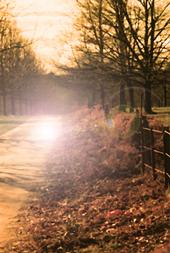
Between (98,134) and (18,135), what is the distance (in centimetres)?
1470

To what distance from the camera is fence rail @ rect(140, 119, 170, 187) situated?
1293 centimetres

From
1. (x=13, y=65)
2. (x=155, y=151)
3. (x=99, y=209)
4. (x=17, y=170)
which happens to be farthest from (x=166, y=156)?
(x=13, y=65)

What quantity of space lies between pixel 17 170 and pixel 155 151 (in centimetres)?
750

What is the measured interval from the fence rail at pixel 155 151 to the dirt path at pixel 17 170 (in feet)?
11.0

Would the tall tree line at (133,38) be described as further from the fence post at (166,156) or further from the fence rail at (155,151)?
the fence post at (166,156)

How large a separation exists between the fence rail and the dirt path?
336 centimetres

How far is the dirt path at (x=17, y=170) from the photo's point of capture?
12.9 metres

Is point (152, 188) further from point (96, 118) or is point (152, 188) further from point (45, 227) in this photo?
point (96, 118)

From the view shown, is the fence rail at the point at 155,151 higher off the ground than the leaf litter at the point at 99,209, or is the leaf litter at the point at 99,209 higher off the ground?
the fence rail at the point at 155,151

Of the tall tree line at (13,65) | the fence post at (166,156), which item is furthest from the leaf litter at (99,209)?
the tall tree line at (13,65)

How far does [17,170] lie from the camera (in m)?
20.4

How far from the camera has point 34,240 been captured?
9.82m

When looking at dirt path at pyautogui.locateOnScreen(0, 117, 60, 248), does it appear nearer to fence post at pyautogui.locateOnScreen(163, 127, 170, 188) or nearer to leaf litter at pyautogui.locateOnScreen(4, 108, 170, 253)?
leaf litter at pyautogui.locateOnScreen(4, 108, 170, 253)

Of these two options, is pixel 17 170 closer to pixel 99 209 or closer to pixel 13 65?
pixel 99 209
